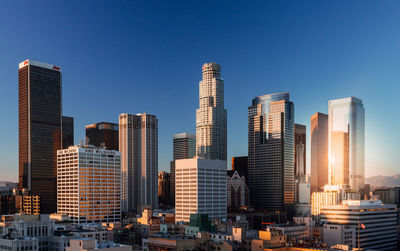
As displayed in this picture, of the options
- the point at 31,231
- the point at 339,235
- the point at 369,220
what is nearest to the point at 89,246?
the point at 31,231

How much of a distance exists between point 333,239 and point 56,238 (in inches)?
3813

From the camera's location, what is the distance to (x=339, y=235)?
16462cm

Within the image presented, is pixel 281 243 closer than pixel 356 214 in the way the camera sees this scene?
Yes

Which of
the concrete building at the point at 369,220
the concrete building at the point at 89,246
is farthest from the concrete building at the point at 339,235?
the concrete building at the point at 89,246

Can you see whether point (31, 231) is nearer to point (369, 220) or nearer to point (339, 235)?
point (339, 235)

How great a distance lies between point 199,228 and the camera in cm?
17012

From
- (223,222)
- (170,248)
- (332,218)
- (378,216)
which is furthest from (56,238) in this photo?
(378,216)

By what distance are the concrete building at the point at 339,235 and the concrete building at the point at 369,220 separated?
30.7 ft

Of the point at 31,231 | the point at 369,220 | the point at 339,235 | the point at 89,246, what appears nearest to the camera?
the point at 89,246

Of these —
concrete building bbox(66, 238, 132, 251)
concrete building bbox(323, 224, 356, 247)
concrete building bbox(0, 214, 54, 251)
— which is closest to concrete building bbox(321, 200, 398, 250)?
concrete building bbox(323, 224, 356, 247)

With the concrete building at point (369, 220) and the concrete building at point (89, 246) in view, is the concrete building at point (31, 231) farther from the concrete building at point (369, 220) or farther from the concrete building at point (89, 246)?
the concrete building at point (369, 220)

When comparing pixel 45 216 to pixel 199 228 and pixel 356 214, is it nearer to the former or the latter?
pixel 199 228

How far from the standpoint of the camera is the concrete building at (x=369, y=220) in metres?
182

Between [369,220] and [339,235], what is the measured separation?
2995 cm
